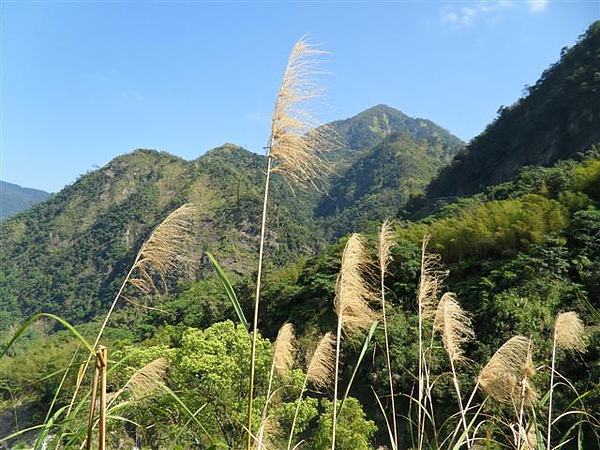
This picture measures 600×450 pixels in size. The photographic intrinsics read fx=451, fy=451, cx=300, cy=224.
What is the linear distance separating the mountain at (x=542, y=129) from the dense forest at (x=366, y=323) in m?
0.22

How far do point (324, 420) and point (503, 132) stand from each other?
49.7 metres

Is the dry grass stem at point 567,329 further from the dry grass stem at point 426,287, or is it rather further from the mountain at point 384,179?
the mountain at point 384,179

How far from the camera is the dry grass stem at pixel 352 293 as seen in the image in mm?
2018

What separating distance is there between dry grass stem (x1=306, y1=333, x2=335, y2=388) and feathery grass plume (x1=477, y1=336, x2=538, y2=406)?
0.83 meters

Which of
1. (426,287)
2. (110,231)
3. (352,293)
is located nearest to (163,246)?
(352,293)

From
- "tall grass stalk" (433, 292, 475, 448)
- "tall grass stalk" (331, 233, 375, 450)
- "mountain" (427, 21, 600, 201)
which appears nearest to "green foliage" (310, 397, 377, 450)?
"tall grass stalk" (433, 292, 475, 448)

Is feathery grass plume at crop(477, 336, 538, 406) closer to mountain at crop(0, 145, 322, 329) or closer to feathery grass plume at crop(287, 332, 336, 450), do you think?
feathery grass plume at crop(287, 332, 336, 450)

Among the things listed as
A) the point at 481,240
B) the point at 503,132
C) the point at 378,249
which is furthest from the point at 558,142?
the point at 378,249

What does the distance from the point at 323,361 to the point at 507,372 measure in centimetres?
98

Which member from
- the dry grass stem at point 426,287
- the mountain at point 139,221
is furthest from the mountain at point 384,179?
the dry grass stem at point 426,287

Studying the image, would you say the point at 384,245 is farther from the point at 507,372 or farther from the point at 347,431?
the point at 347,431

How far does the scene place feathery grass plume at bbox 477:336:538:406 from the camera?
A: 5.86 ft

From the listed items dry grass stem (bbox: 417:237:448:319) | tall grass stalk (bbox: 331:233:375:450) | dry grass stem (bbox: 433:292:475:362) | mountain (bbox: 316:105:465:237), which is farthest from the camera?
mountain (bbox: 316:105:465:237)

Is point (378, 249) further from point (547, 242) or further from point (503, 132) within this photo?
point (503, 132)
